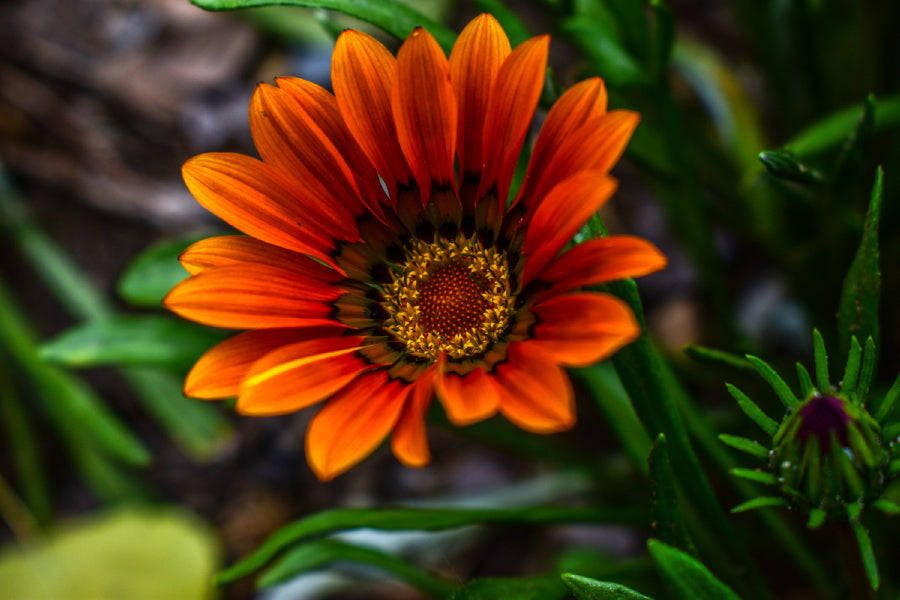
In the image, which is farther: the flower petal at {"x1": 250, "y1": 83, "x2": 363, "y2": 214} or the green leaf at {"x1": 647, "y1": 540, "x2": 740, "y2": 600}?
the flower petal at {"x1": 250, "y1": 83, "x2": 363, "y2": 214}

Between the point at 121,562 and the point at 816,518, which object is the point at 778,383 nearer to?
the point at 816,518

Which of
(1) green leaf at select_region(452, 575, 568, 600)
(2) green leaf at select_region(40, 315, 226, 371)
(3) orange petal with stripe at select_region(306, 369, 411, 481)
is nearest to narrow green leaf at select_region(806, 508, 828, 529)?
(1) green leaf at select_region(452, 575, 568, 600)

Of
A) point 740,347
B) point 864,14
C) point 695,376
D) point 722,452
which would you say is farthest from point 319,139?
point 864,14

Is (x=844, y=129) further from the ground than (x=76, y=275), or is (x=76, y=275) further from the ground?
(x=844, y=129)

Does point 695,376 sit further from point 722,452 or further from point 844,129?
point 844,129

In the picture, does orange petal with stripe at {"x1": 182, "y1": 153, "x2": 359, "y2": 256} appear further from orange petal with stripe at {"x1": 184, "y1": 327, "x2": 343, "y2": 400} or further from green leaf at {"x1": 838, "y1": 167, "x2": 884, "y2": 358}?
green leaf at {"x1": 838, "y1": 167, "x2": 884, "y2": 358}

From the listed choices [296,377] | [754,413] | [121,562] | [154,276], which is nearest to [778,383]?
[754,413]

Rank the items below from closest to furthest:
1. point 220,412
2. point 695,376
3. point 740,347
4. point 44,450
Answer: point 740,347, point 695,376, point 220,412, point 44,450

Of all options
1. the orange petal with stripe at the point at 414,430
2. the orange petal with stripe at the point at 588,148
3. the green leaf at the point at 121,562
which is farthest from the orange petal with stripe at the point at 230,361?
the green leaf at the point at 121,562
